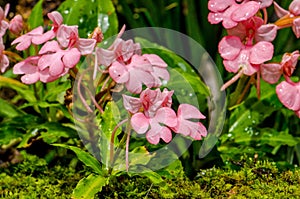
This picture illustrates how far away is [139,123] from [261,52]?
0.41 metres

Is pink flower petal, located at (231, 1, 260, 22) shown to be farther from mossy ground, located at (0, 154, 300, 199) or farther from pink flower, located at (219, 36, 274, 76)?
mossy ground, located at (0, 154, 300, 199)

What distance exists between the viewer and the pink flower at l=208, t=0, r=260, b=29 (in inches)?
57.7

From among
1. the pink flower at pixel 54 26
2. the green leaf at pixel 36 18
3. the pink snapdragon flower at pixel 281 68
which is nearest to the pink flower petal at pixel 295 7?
the pink snapdragon flower at pixel 281 68

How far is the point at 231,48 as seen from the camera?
5.04 feet

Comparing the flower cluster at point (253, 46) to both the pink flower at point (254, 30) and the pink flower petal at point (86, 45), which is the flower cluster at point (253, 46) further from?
the pink flower petal at point (86, 45)

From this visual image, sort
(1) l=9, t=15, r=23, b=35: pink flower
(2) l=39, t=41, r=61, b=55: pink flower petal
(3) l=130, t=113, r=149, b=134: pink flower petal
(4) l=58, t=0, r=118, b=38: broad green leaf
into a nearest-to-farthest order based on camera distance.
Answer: (3) l=130, t=113, r=149, b=134: pink flower petal → (2) l=39, t=41, r=61, b=55: pink flower petal → (1) l=9, t=15, r=23, b=35: pink flower → (4) l=58, t=0, r=118, b=38: broad green leaf

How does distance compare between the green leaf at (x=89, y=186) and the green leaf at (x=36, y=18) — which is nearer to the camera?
the green leaf at (x=89, y=186)

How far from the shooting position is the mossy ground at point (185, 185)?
1.49 meters

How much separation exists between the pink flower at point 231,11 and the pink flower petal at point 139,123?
365 millimetres

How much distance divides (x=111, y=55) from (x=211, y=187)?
46cm

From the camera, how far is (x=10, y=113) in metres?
2.00

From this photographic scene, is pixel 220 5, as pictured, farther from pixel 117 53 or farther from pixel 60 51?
pixel 60 51

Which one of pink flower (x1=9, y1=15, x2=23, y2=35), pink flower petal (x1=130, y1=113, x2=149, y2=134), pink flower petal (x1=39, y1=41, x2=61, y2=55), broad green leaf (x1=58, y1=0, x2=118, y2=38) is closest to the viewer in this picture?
pink flower petal (x1=130, y1=113, x2=149, y2=134)

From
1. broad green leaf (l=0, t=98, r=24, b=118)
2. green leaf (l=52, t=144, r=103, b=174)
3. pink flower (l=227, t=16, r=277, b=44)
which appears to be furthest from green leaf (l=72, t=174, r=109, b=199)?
broad green leaf (l=0, t=98, r=24, b=118)
